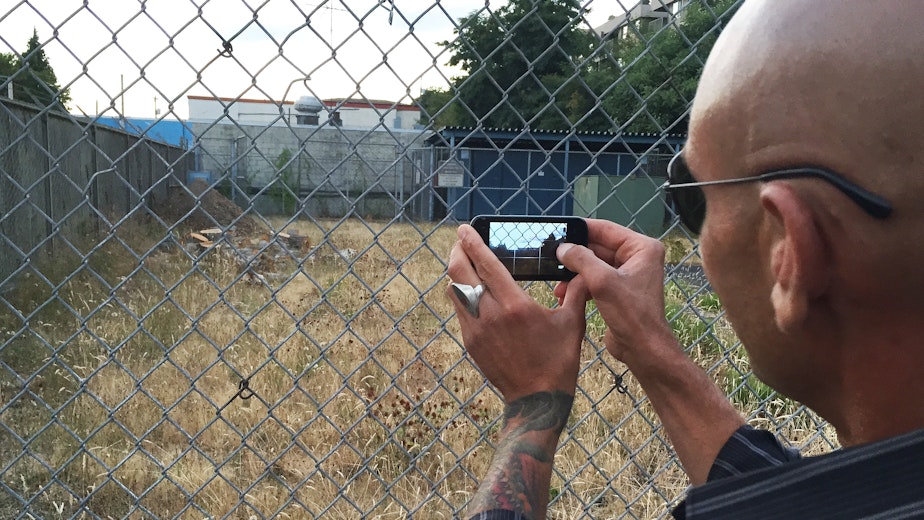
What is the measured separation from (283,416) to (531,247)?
2.61 m

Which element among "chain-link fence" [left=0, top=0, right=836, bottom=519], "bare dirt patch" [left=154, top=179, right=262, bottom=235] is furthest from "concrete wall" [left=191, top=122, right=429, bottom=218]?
"bare dirt patch" [left=154, top=179, right=262, bottom=235]

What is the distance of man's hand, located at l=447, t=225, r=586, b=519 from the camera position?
1.33 metres

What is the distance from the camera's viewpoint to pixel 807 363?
3.34ft

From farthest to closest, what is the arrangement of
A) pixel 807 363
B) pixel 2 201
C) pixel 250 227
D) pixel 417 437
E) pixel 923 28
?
1. pixel 250 227
2. pixel 2 201
3. pixel 417 437
4. pixel 807 363
5. pixel 923 28

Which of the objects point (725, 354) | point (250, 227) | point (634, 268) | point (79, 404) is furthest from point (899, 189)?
point (250, 227)

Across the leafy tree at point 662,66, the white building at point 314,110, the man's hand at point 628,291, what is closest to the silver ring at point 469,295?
the man's hand at point 628,291

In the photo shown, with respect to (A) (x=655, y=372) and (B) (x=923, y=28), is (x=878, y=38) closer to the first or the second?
(B) (x=923, y=28)

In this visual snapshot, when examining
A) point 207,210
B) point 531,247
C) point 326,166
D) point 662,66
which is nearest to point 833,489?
point 531,247

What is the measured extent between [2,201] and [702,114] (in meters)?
6.40

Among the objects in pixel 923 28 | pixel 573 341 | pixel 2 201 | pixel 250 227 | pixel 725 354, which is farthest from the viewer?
pixel 250 227

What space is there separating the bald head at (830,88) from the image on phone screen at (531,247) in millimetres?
582

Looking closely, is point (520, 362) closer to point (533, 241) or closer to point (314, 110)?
point (533, 241)

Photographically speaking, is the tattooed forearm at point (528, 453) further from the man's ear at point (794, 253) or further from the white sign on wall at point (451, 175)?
the white sign on wall at point (451, 175)

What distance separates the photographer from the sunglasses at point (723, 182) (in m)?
0.85
